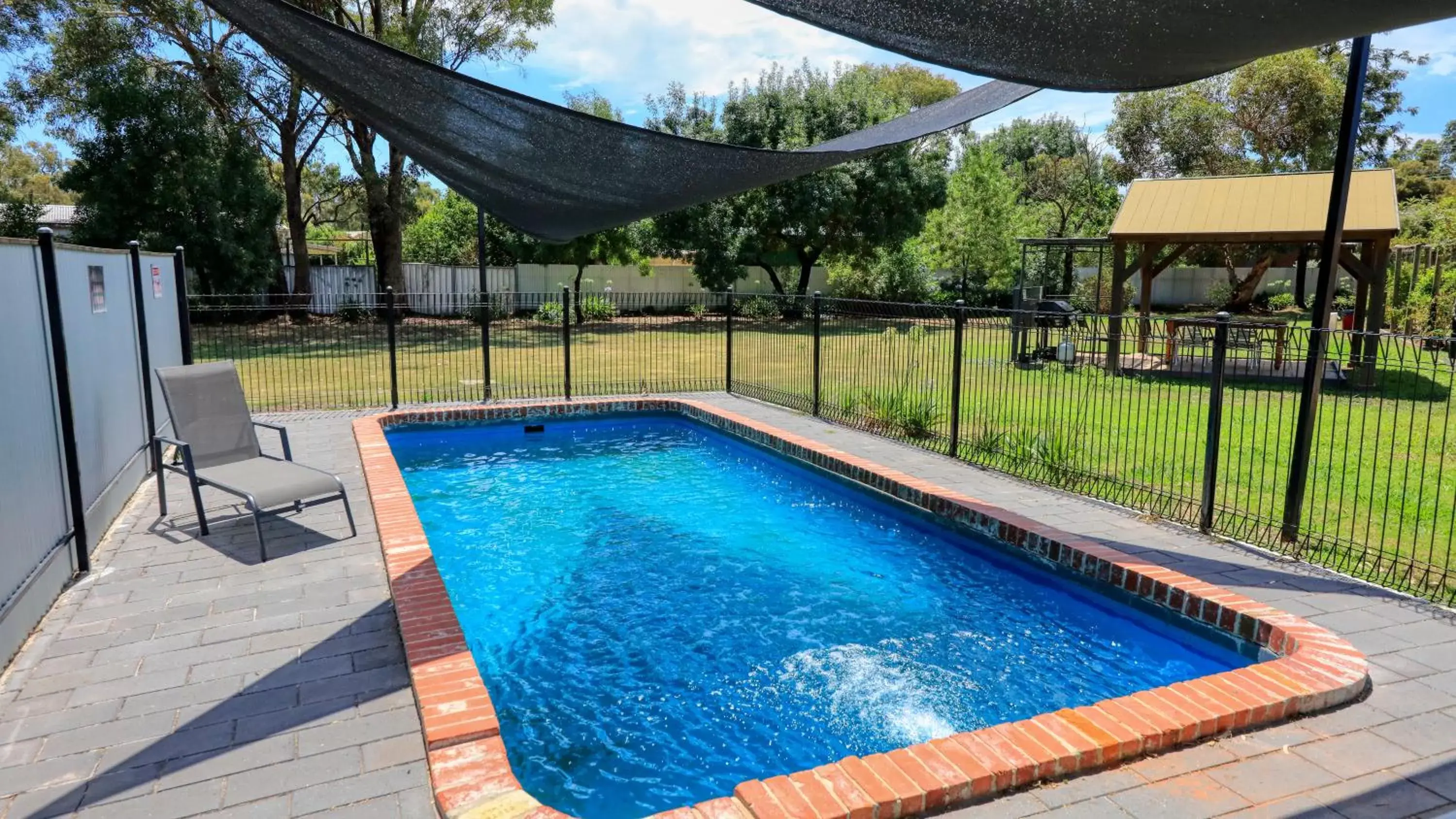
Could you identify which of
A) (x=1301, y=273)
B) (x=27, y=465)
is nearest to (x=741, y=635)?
(x=27, y=465)

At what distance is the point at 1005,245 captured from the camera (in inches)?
985

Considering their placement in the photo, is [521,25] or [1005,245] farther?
[1005,245]

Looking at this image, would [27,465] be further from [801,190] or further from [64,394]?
[801,190]

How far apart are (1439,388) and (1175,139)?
61.0 ft

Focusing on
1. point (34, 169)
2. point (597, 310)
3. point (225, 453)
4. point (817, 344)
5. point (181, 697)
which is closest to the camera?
point (181, 697)

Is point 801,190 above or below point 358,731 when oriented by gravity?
above

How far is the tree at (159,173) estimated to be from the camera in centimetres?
1683

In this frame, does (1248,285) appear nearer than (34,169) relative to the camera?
Yes

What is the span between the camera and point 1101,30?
298 cm

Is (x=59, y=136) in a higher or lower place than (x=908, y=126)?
higher

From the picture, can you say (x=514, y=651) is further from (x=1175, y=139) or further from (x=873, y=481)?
(x=1175, y=139)

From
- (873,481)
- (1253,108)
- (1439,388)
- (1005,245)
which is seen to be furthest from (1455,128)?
→ (873,481)

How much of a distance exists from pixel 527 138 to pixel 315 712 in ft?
8.75

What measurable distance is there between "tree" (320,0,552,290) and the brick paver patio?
1692 cm
